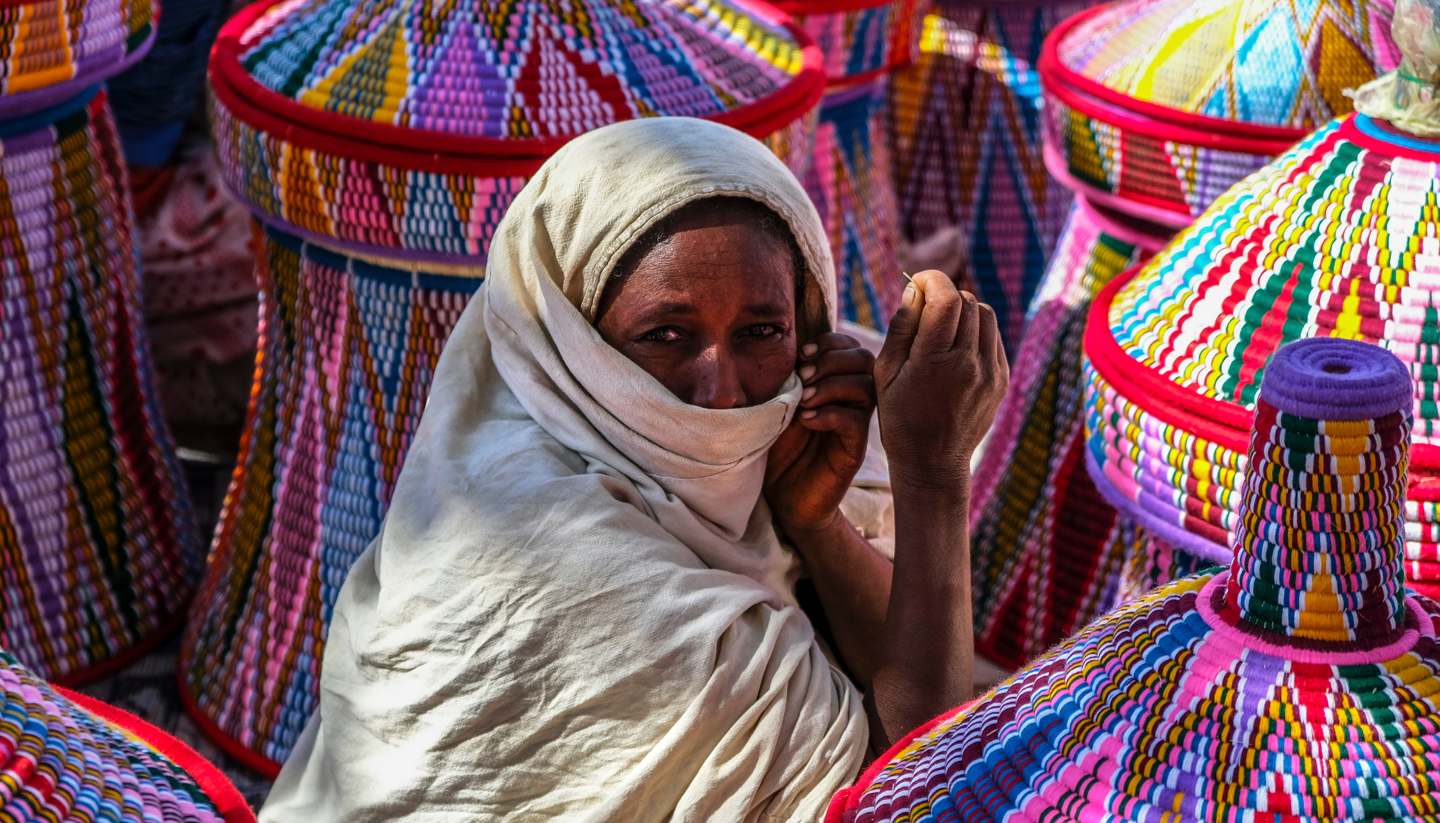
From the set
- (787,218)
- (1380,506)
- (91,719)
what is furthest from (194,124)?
(1380,506)

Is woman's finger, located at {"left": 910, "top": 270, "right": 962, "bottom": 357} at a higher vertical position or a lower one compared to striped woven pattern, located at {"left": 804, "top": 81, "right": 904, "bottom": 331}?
higher

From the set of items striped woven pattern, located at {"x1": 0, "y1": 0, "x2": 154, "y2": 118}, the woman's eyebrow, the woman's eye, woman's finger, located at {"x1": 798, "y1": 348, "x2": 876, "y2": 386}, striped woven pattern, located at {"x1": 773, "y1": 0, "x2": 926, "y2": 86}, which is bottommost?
striped woven pattern, located at {"x1": 773, "y1": 0, "x2": 926, "y2": 86}

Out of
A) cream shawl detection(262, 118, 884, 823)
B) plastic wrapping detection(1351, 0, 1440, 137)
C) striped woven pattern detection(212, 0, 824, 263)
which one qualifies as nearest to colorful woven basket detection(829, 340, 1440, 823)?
cream shawl detection(262, 118, 884, 823)

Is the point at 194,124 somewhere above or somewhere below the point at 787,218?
below

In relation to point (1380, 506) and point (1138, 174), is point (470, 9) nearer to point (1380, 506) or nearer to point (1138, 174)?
point (1138, 174)

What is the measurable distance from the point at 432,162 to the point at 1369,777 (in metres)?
1.73

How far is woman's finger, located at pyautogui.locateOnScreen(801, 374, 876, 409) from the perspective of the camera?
2.16m

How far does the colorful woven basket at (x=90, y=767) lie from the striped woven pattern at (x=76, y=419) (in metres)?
1.70

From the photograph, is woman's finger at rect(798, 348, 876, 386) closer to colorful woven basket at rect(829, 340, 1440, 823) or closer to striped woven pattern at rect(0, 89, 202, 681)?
colorful woven basket at rect(829, 340, 1440, 823)

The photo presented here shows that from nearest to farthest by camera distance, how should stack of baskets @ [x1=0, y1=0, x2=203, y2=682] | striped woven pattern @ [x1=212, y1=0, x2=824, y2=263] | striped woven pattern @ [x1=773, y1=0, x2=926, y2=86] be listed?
striped woven pattern @ [x1=212, y1=0, x2=824, y2=263] → stack of baskets @ [x1=0, y1=0, x2=203, y2=682] → striped woven pattern @ [x1=773, y1=0, x2=926, y2=86]

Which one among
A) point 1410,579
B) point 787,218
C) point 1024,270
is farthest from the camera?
point 1024,270

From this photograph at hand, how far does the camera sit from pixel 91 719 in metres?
1.56

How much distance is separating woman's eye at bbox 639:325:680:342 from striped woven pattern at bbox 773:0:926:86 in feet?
5.68

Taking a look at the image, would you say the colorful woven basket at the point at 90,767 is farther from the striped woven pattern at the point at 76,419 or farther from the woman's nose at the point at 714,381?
the striped woven pattern at the point at 76,419
